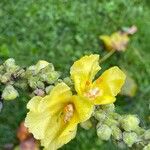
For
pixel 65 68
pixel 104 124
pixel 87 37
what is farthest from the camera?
pixel 87 37

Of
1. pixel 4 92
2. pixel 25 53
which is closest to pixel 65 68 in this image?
pixel 25 53

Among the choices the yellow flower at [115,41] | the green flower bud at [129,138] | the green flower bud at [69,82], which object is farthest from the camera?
the yellow flower at [115,41]

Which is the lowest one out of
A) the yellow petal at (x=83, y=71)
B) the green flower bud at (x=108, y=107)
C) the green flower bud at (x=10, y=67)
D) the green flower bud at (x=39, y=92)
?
the green flower bud at (x=108, y=107)

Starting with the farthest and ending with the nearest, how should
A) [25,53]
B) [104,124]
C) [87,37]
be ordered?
[87,37] < [25,53] < [104,124]

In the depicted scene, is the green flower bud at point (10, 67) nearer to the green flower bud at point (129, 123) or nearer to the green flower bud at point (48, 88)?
the green flower bud at point (48, 88)

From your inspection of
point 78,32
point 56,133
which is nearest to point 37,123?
point 56,133

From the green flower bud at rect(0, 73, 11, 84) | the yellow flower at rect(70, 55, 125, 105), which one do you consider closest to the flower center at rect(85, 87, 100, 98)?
the yellow flower at rect(70, 55, 125, 105)

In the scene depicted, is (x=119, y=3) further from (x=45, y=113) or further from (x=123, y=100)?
(x=45, y=113)

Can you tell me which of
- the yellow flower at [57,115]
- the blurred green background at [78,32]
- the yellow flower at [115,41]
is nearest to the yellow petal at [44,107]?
the yellow flower at [57,115]
